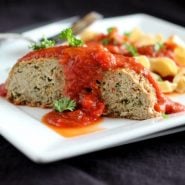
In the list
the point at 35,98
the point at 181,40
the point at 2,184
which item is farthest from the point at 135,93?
the point at 181,40

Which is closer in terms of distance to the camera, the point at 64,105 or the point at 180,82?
the point at 64,105

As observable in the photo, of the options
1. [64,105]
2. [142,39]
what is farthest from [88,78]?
[142,39]

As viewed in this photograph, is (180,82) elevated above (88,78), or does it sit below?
below

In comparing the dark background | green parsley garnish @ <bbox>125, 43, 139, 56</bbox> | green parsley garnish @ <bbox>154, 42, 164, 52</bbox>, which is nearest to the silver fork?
green parsley garnish @ <bbox>125, 43, 139, 56</bbox>

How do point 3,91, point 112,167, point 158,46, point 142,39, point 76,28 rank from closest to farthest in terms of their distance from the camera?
point 112,167, point 3,91, point 158,46, point 142,39, point 76,28

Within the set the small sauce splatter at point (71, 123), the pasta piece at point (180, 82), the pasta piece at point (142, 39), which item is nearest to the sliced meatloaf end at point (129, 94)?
the small sauce splatter at point (71, 123)

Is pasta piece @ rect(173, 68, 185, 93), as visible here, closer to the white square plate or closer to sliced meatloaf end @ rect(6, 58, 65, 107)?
the white square plate

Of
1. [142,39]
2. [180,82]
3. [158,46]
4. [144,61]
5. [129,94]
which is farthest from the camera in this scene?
[142,39]

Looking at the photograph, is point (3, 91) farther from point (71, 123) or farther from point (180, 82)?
point (180, 82)
